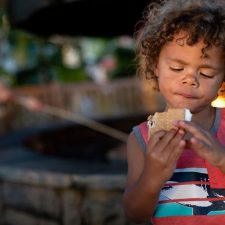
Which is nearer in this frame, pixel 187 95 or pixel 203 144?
pixel 203 144

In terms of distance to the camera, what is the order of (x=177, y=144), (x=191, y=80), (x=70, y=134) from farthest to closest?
(x=70, y=134), (x=191, y=80), (x=177, y=144)

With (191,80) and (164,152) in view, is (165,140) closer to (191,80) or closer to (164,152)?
(164,152)

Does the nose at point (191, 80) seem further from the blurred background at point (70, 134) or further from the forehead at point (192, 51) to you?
the blurred background at point (70, 134)

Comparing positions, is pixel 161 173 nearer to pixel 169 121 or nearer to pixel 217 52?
pixel 169 121

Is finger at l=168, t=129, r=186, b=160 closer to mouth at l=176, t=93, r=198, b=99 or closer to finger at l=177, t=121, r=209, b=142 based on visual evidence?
finger at l=177, t=121, r=209, b=142

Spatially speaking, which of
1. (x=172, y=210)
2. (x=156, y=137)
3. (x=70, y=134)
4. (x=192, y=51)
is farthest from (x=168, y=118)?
(x=70, y=134)

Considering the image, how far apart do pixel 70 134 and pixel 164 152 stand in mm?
3939

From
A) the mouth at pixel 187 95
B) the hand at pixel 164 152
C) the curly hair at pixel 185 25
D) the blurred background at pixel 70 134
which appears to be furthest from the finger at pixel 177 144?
the blurred background at pixel 70 134

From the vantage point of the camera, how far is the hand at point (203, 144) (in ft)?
5.07

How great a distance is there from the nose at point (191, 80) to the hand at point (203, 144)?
0.15 metres

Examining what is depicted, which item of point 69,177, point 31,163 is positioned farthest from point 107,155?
point 69,177

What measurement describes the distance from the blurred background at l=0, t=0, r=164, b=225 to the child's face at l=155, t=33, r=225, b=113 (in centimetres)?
68

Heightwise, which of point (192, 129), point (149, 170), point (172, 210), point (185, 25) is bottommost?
point (172, 210)

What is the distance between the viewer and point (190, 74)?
166 centimetres
